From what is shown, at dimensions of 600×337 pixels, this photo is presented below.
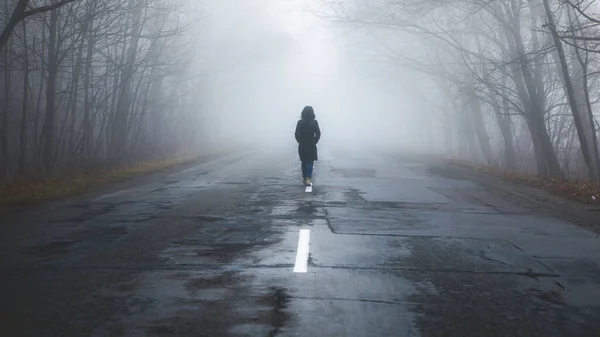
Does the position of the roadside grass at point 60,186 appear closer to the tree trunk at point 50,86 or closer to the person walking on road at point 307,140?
the tree trunk at point 50,86

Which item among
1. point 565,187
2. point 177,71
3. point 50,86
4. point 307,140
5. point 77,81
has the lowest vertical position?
point 565,187

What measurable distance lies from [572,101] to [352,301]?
15.3 metres

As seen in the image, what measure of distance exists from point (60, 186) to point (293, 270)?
400 inches

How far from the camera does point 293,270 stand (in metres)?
7.02

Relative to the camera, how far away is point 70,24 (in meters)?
20.7

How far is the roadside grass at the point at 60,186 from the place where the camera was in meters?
13.6

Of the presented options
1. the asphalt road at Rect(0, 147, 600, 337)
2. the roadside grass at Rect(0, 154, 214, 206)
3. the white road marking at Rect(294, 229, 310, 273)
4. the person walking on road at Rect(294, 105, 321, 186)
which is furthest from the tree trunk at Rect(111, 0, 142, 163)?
the white road marking at Rect(294, 229, 310, 273)

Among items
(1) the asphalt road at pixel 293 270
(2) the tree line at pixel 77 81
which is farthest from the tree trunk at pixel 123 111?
(1) the asphalt road at pixel 293 270

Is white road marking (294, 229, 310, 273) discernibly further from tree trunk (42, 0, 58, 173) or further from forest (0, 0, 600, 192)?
tree trunk (42, 0, 58, 173)

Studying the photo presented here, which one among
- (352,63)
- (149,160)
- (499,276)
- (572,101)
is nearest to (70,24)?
(149,160)

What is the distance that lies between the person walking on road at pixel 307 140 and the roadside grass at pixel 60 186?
507 centimetres

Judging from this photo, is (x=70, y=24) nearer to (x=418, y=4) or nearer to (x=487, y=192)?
(x=418, y=4)

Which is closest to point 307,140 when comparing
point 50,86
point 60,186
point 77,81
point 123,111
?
point 60,186

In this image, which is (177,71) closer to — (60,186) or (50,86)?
(50,86)
